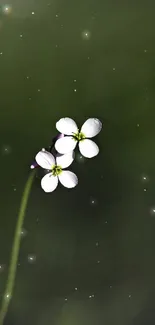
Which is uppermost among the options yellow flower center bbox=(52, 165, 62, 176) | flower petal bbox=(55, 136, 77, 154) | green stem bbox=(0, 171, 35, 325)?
flower petal bbox=(55, 136, 77, 154)

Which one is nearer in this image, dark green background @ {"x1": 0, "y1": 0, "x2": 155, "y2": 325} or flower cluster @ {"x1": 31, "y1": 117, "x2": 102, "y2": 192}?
flower cluster @ {"x1": 31, "y1": 117, "x2": 102, "y2": 192}

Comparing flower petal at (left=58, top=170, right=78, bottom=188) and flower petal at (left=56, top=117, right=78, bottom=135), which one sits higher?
flower petal at (left=56, top=117, right=78, bottom=135)

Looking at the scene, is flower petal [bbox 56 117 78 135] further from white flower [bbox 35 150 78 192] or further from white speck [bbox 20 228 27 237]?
white speck [bbox 20 228 27 237]

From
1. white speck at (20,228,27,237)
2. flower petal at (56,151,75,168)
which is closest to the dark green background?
white speck at (20,228,27,237)

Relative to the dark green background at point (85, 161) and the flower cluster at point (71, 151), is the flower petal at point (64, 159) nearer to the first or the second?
the flower cluster at point (71, 151)

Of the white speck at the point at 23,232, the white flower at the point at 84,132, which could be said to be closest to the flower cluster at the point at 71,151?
the white flower at the point at 84,132
